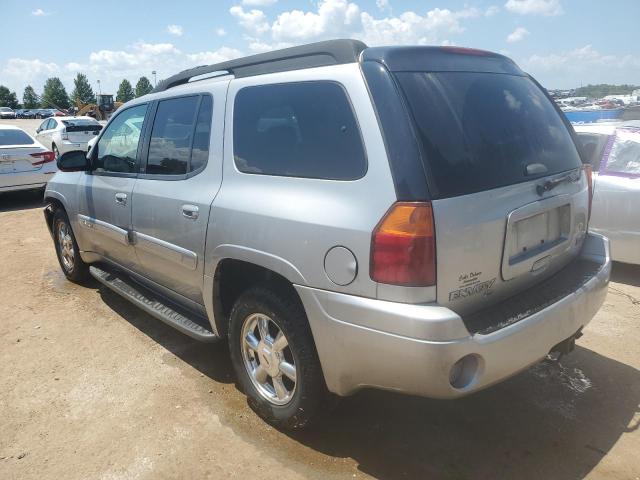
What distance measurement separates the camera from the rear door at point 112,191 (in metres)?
3.80

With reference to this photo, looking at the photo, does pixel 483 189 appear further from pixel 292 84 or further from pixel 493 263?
→ pixel 292 84

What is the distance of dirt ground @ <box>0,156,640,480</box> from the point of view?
251 cm

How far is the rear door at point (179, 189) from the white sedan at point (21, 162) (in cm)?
736

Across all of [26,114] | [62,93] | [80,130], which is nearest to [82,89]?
[62,93]

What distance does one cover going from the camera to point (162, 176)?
3.40 m

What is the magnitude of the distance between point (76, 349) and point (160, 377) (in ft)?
3.00

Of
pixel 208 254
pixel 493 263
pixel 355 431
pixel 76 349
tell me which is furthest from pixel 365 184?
pixel 76 349

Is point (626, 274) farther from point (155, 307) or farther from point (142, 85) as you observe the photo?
point (142, 85)

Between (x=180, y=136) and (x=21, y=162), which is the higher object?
(x=180, y=136)

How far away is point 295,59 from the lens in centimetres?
263

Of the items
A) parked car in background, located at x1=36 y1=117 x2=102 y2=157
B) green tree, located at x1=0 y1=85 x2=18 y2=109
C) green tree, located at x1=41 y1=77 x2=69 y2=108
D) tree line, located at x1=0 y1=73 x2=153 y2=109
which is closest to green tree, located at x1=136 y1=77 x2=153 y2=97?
tree line, located at x1=0 y1=73 x2=153 y2=109

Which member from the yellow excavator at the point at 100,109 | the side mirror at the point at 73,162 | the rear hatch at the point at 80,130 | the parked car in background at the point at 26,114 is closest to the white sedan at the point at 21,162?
the side mirror at the point at 73,162

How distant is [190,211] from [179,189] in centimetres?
24

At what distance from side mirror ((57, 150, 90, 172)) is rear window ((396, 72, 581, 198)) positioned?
3.18 meters
